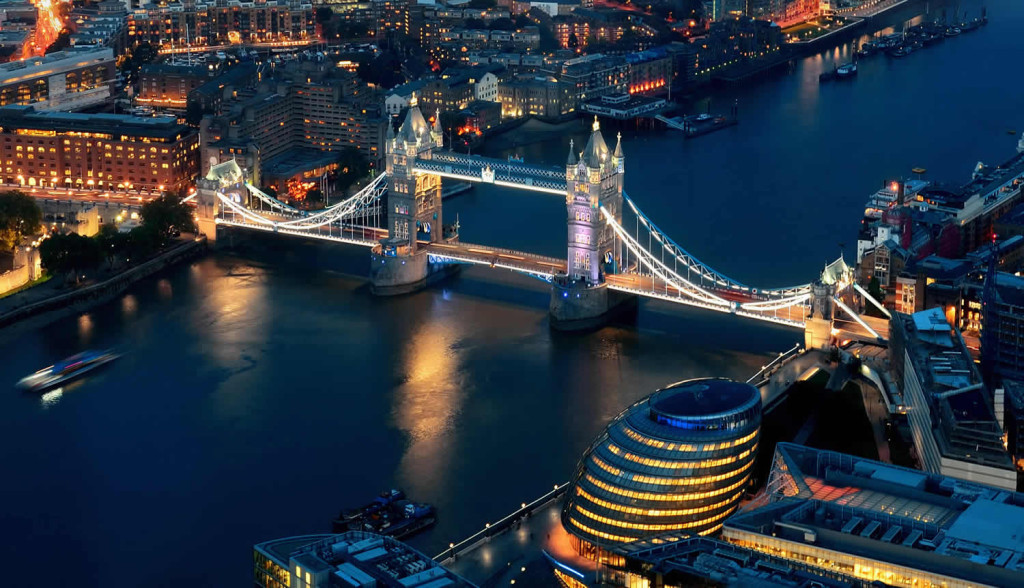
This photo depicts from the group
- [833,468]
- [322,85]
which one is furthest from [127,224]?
[833,468]

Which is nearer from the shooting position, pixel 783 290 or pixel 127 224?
pixel 783 290

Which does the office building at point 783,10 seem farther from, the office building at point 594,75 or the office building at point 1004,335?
the office building at point 1004,335

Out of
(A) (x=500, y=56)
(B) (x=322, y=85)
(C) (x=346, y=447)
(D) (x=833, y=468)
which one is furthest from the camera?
(A) (x=500, y=56)

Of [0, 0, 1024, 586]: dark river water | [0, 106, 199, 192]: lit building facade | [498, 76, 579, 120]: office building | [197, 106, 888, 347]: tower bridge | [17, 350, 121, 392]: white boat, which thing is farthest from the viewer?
[498, 76, 579, 120]: office building

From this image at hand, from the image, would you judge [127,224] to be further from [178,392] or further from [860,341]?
[860,341]

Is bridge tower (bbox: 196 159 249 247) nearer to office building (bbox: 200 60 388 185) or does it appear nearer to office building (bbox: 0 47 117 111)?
office building (bbox: 200 60 388 185)

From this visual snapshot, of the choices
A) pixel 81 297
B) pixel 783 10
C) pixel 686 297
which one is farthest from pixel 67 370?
pixel 783 10

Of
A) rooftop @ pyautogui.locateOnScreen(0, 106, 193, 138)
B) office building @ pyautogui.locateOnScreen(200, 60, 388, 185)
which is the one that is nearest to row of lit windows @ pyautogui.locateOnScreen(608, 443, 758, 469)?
office building @ pyautogui.locateOnScreen(200, 60, 388, 185)
